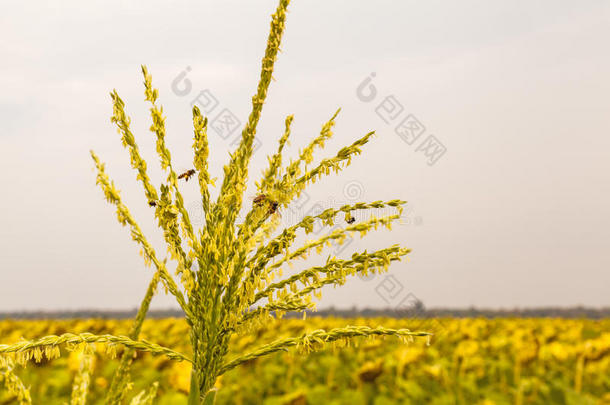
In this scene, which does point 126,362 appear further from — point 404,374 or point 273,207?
point 404,374

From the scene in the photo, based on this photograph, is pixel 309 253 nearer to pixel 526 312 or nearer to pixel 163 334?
pixel 163 334

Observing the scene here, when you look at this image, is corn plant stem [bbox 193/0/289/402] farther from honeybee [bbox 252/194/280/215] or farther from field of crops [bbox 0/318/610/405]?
field of crops [bbox 0/318/610/405]

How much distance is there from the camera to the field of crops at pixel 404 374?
5164 millimetres

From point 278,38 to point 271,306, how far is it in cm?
50

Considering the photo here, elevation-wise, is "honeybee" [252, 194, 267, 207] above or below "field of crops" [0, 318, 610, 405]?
above

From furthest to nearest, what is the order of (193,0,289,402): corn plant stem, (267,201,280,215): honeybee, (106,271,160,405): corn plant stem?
1. (106,271,160,405): corn plant stem
2. (267,201,280,215): honeybee
3. (193,0,289,402): corn plant stem

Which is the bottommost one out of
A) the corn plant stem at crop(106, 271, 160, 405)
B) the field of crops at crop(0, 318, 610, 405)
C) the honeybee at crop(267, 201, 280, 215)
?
the field of crops at crop(0, 318, 610, 405)

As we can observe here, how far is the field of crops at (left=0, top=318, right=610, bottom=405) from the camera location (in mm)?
5164

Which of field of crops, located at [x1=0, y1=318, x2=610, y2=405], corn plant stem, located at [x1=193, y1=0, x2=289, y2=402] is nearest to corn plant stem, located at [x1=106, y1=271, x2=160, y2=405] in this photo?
corn plant stem, located at [x1=193, y1=0, x2=289, y2=402]

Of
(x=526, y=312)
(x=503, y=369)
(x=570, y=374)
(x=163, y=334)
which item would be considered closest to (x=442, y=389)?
(x=503, y=369)

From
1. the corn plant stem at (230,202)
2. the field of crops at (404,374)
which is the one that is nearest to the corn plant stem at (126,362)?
the corn plant stem at (230,202)

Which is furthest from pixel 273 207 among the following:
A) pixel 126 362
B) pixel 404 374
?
pixel 404 374

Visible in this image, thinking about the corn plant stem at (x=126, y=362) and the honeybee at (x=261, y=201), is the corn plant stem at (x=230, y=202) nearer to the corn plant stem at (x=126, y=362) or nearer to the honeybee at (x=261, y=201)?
the honeybee at (x=261, y=201)

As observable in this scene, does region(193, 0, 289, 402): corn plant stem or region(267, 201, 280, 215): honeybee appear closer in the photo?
region(193, 0, 289, 402): corn plant stem
